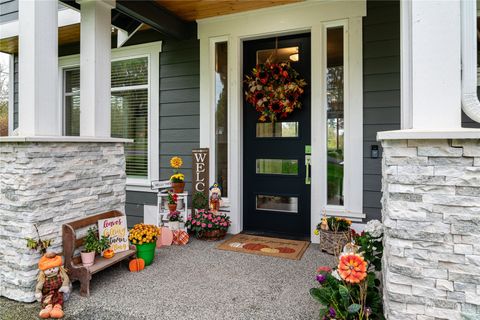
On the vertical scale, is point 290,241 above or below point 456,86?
below

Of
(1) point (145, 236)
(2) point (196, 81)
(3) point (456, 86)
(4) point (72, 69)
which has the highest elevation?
(4) point (72, 69)

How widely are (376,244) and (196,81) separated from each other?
9.67 feet

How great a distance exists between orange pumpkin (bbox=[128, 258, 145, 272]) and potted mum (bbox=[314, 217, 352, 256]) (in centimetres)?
176

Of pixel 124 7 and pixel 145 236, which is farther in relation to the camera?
pixel 124 7

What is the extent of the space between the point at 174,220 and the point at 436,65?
293 centimetres

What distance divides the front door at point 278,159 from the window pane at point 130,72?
147 cm

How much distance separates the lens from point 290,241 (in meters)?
3.53

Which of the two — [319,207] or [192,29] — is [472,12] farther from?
[192,29]

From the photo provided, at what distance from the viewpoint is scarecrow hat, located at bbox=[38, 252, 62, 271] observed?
2150 millimetres

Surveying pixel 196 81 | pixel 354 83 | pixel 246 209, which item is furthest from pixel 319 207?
pixel 196 81

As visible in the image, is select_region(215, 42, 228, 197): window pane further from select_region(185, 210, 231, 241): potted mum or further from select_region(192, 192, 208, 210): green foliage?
select_region(185, 210, 231, 241): potted mum

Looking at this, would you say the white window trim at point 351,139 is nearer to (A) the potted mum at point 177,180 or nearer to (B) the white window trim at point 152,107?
(A) the potted mum at point 177,180

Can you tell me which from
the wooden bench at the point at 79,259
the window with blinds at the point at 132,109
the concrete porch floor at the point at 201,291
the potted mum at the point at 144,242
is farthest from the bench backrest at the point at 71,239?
the window with blinds at the point at 132,109

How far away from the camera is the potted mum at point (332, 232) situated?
3.06 metres
